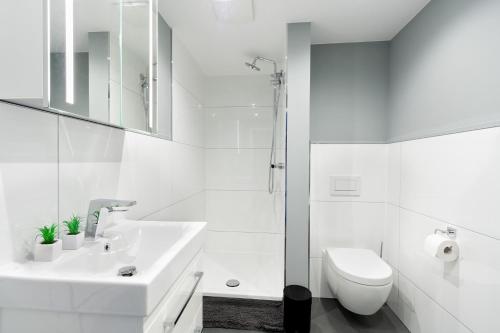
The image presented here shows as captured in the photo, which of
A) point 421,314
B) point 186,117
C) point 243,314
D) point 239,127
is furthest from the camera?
point 239,127

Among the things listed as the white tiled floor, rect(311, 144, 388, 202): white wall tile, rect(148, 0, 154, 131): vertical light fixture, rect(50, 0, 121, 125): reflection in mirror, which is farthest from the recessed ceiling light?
the white tiled floor

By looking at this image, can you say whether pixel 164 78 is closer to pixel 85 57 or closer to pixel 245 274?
pixel 85 57

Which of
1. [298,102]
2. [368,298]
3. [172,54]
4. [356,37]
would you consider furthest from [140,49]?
[368,298]

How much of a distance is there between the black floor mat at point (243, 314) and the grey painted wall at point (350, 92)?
1454 mm

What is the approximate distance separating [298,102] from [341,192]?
2.93ft

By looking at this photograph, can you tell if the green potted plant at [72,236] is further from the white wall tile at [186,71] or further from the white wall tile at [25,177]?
the white wall tile at [186,71]

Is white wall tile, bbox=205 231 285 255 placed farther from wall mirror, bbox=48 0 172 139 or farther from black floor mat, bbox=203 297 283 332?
wall mirror, bbox=48 0 172 139

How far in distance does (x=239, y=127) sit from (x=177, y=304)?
226 cm

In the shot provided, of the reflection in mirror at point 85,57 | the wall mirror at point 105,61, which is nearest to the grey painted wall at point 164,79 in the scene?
the wall mirror at point 105,61

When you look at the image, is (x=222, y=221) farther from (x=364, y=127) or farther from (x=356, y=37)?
(x=356, y=37)

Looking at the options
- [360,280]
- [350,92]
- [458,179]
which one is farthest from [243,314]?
[350,92]

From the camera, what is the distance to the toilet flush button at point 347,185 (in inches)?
86.7

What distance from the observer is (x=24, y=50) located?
0.69 meters

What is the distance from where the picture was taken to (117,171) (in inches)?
50.1
